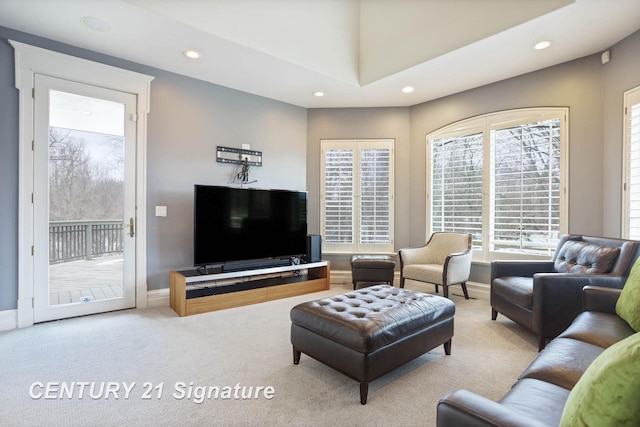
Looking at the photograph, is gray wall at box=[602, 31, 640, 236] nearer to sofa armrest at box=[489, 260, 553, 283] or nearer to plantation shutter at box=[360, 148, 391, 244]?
sofa armrest at box=[489, 260, 553, 283]

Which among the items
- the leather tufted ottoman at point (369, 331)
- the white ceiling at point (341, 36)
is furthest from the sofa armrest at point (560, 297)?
the white ceiling at point (341, 36)

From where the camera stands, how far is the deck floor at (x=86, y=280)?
3290 millimetres

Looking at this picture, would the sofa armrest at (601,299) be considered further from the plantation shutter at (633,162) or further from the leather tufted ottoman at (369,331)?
the plantation shutter at (633,162)

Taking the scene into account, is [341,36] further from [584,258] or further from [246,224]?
[584,258]

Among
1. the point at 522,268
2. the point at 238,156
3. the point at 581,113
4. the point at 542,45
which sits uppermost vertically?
the point at 542,45

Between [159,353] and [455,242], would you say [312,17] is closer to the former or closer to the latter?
[455,242]

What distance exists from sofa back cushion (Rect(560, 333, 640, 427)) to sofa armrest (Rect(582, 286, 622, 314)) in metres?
1.69

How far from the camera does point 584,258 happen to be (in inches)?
113

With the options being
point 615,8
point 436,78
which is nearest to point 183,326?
point 436,78

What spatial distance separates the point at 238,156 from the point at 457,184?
3172 mm

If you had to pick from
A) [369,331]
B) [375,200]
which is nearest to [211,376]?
[369,331]

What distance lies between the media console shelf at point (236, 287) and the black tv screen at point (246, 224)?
23cm

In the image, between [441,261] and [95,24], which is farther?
[441,261]

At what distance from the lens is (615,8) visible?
2.67m
